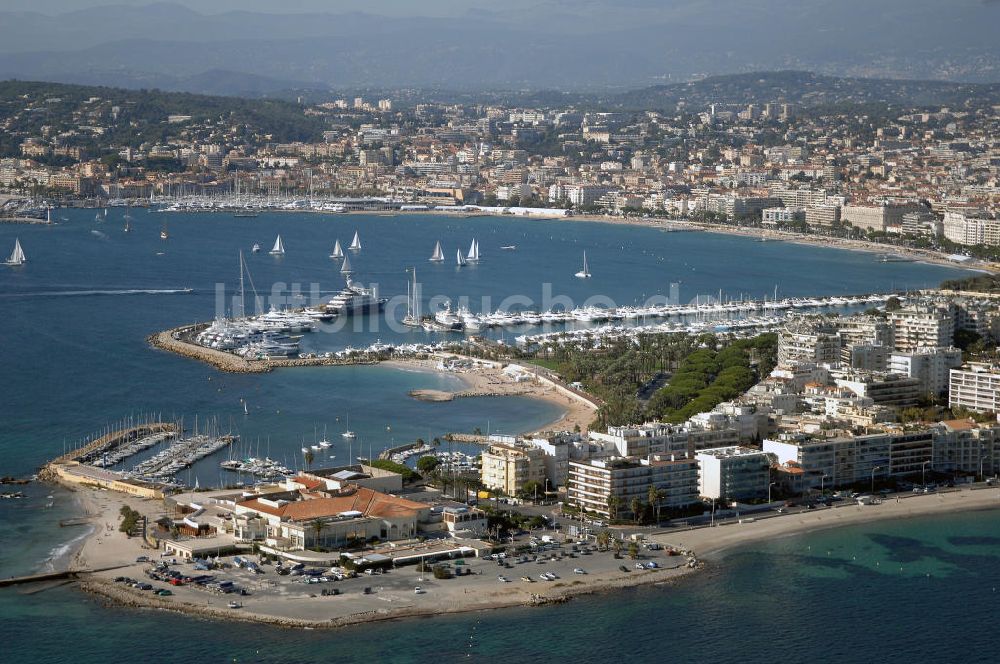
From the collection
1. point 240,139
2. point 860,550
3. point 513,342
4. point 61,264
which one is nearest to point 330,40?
point 240,139

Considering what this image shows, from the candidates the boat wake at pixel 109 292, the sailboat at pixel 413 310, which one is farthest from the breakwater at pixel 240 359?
the boat wake at pixel 109 292

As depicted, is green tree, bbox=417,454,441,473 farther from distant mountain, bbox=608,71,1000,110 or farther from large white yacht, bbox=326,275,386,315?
distant mountain, bbox=608,71,1000,110

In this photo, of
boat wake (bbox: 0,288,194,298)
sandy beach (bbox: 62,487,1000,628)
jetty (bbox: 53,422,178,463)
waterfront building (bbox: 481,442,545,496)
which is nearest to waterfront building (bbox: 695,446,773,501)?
sandy beach (bbox: 62,487,1000,628)

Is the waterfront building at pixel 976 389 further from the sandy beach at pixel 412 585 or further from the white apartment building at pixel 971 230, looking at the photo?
the white apartment building at pixel 971 230

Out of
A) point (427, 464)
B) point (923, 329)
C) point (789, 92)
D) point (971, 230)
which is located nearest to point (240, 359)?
point (427, 464)

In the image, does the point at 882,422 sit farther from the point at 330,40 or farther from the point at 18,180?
the point at 330,40
